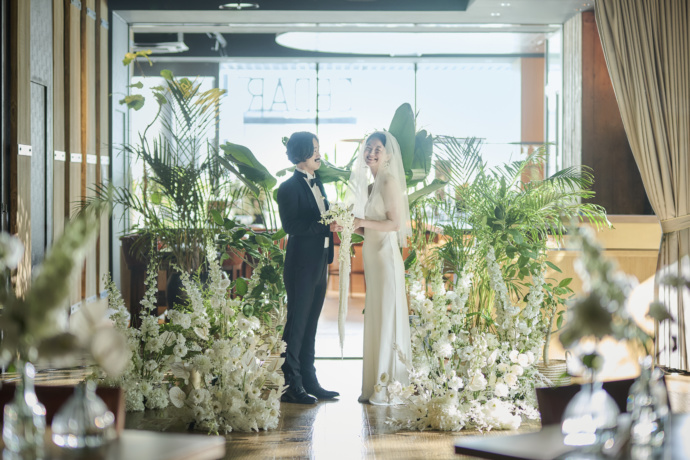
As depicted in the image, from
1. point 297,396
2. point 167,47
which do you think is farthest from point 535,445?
point 167,47

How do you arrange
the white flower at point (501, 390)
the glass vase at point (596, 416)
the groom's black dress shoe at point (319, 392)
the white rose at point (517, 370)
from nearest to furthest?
the glass vase at point (596, 416) → the white flower at point (501, 390) → the white rose at point (517, 370) → the groom's black dress shoe at point (319, 392)

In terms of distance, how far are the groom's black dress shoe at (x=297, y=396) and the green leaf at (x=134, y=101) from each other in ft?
11.6

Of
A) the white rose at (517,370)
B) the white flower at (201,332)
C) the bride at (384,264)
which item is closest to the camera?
the white rose at (517,370)

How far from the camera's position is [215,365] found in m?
4.29

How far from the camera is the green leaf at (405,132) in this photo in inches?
204

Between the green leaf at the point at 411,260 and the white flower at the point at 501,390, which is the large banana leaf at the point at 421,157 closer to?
the green leaf at the point at 411,260

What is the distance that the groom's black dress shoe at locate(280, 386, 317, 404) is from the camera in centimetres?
482

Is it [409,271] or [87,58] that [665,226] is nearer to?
[409,271]

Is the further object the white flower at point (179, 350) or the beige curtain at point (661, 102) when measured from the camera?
the beige curtain at point (661, 102)

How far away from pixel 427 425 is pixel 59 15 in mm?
4565

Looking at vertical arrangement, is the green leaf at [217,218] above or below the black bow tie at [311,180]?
below

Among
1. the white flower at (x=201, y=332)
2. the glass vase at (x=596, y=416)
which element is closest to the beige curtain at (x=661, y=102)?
the white flower at (x=201, y=332)

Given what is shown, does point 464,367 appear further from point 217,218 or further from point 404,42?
point 404,42

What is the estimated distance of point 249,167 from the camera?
5.45m
